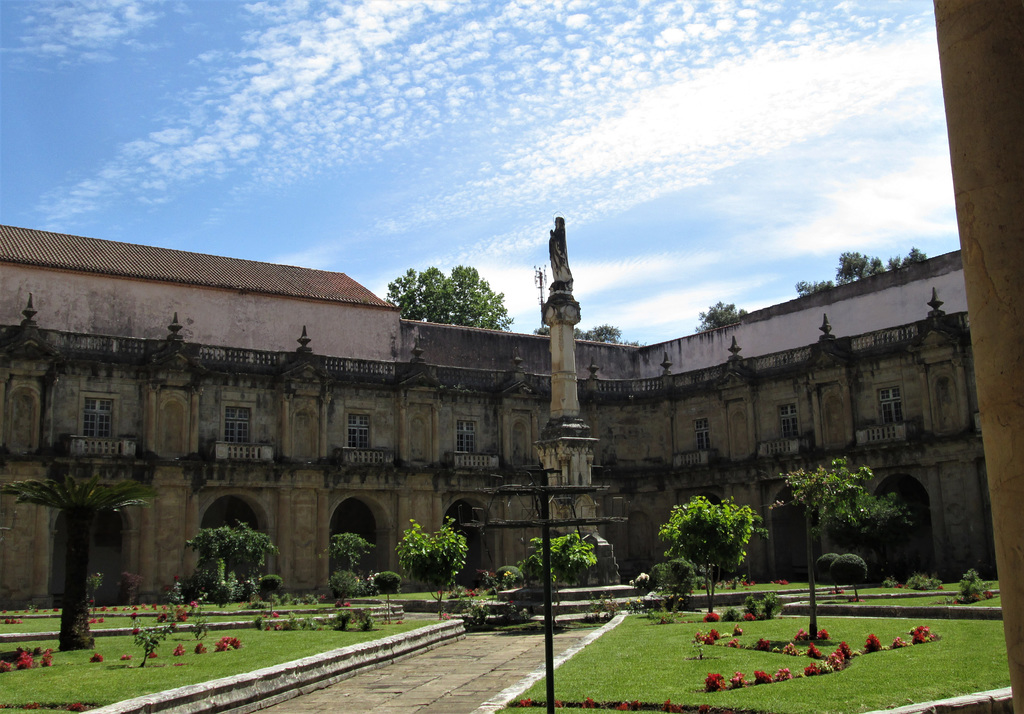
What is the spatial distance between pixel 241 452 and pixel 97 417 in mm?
4997

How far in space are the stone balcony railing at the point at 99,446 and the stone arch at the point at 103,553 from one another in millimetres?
2403

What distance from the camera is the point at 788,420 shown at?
125 ft

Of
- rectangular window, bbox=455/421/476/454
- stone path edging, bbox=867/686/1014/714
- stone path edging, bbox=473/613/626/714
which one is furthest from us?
rectangular window, bbox=455/421/476/454

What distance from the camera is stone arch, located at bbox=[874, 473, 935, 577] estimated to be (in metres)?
31.2

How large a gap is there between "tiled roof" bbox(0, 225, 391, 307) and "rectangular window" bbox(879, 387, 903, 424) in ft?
69.3

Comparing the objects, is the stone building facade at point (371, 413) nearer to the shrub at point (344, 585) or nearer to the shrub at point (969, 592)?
the shrub at point (344, 585)

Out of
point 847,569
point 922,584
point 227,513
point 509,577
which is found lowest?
point 922,584

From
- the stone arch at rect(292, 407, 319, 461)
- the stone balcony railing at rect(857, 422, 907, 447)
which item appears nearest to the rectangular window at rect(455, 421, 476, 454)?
the stone arch at rect(292, 407, 319, 461)

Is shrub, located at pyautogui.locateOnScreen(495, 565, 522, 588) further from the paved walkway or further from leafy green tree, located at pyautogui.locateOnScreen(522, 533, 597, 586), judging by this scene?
the paved walkway

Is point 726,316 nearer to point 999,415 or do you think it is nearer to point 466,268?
point 466,268

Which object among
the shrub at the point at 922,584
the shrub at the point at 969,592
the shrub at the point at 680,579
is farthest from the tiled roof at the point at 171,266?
the shrub at the point at 969,592

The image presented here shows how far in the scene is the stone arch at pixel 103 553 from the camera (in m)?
33.6

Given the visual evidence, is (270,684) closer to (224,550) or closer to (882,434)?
(224,550)

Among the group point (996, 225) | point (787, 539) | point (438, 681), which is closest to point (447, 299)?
point (787, 539)
